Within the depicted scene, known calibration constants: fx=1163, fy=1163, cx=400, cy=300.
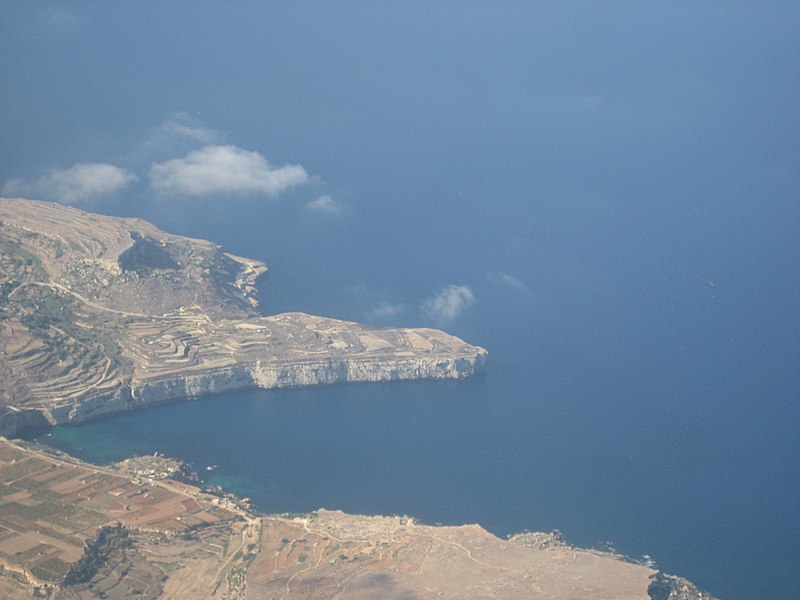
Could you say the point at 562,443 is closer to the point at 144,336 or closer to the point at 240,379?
the point at 240,379

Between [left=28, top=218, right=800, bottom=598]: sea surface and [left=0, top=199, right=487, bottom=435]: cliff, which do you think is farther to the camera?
[left=0, top=199, right=487, bottom=435]: cliff


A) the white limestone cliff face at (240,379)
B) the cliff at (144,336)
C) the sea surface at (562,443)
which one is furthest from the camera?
the cliff at (144,336)

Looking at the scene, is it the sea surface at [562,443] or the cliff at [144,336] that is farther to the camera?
the cliff at [144,336]

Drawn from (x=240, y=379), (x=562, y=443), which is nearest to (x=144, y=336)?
(x=240, y=379)

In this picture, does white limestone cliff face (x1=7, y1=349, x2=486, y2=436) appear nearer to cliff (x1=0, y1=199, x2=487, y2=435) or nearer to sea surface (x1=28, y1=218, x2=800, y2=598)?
cliff (x1=0, y1=199, x2=487, y2=435)

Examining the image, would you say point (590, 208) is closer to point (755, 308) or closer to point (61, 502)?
point (755, 308)

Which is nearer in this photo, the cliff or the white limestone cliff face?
the white limestone cliff face

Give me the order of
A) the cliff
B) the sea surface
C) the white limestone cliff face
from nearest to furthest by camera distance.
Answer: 1. the sea surface
2. the white limestone cliff face
3. the cliff

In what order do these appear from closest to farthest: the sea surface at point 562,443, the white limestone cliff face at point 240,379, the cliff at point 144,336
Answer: the sea surface at point 562,443 → the white limestone cliff face at point 240,379 → the cliff at point 144,336

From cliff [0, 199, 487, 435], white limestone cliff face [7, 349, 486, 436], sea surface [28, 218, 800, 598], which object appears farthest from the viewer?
cliff [0, 199, 487, 435]

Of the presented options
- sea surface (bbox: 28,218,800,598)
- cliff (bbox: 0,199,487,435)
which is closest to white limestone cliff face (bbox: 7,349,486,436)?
cliff (bbox: 0,199,487,435)

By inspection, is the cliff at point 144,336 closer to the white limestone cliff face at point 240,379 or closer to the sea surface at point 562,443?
the white limestone cliff face at point 240,379

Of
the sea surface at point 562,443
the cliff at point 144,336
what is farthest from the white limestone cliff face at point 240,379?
the sea surface at point 562,443
